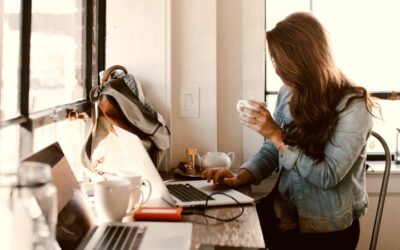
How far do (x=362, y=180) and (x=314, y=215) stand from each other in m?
0.23

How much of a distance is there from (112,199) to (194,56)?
1.22 metres

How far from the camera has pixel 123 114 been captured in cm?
199

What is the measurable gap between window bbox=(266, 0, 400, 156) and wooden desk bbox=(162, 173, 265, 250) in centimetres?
125

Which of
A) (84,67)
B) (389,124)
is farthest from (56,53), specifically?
(389,124)

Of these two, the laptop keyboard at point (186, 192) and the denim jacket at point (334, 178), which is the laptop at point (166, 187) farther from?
the denim jacket at point (334, 178)

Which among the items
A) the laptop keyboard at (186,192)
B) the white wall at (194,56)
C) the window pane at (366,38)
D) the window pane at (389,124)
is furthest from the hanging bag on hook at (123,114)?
the window pane at (389,124)

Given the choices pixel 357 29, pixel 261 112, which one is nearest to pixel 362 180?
pixel 261 112

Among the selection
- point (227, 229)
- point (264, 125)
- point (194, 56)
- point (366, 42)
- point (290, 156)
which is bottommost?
point (227, 229)

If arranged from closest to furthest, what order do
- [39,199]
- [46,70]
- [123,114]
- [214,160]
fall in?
[39,199] < [46,70] < [123,114] < [214,160]

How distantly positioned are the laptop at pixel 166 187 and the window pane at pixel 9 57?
1.41 feet

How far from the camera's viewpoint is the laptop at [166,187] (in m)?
1.56

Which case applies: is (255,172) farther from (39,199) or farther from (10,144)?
(39,199)

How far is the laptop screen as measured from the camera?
3.68 ft

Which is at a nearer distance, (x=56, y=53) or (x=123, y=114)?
(x=56, y=53)
